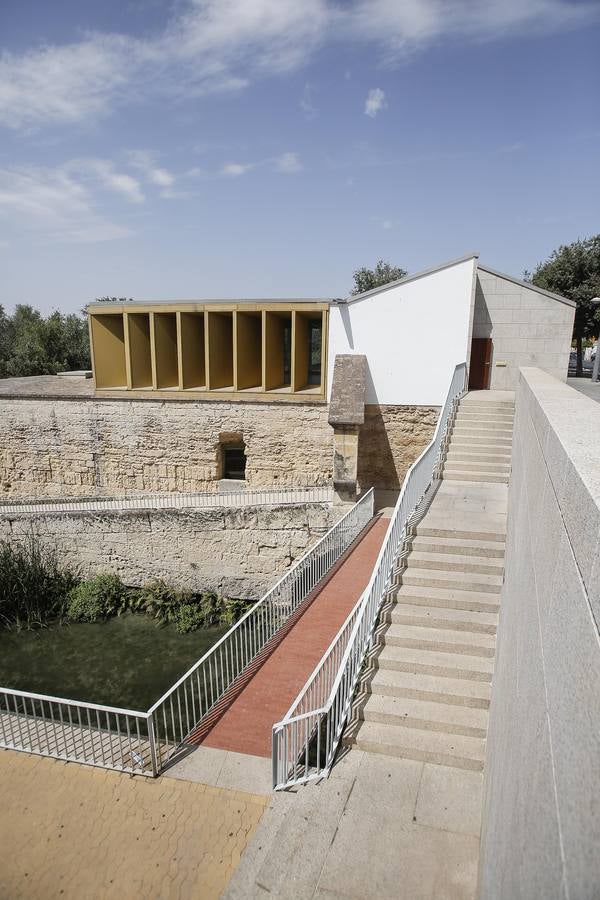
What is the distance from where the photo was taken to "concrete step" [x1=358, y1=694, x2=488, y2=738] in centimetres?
496

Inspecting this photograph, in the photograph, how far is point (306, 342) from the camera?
16.2 metres

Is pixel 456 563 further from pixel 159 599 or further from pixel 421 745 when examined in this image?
pixel 159 599

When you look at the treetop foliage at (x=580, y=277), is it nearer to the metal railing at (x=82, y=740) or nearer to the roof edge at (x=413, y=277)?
the roof edge at (x=413, y=277)

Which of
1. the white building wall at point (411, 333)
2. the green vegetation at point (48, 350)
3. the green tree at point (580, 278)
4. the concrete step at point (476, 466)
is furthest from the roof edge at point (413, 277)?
the green vegetation at point (48, 350)

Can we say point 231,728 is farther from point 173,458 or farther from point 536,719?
point 173,458

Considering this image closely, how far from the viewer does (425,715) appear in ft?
16.6

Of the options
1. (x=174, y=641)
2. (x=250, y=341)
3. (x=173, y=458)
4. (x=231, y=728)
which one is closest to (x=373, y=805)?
(x=231, y=728)

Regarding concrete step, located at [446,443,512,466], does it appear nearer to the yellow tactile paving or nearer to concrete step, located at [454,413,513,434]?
concrete step, located at [454,413,513,434]

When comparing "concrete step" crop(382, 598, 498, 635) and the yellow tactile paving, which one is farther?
"concrete step" crop(382, 598, 498, 635)

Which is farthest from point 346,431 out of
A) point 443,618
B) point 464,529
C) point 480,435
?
point 443,618

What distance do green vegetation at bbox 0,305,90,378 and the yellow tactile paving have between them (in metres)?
32.0

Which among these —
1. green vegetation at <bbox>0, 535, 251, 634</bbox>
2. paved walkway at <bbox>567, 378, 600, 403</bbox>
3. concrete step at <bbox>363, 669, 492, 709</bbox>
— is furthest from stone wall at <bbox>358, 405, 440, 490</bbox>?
concrete step at <bbox>363, 669, 492, 709</bbox>

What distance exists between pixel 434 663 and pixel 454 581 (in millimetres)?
1124

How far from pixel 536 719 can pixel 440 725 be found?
11.5ft
